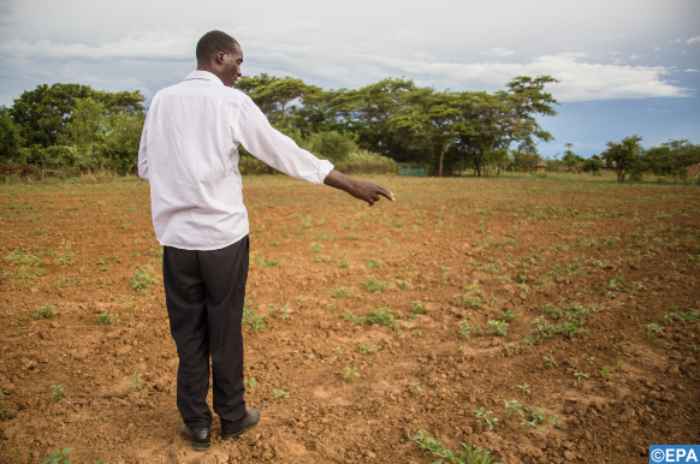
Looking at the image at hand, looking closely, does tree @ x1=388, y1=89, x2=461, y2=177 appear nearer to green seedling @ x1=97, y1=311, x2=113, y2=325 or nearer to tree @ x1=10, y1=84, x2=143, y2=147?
tree @ x1=10, y1=84, x2=143, y2=147

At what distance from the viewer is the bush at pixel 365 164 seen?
3022 cm

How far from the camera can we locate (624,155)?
86.9 feet

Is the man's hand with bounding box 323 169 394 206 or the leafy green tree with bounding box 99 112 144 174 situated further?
the leafy green tree with bounding box 99 112 144 174

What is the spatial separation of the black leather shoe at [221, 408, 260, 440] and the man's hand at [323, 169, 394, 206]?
136cm

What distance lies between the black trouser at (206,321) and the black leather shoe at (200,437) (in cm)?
3

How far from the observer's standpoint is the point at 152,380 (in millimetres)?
3092

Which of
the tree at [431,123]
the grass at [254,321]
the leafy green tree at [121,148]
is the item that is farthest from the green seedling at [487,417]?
the tree at [431,123]

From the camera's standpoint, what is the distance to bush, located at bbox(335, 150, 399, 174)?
30219 millimetres

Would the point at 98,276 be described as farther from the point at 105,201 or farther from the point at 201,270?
the point at 105,201

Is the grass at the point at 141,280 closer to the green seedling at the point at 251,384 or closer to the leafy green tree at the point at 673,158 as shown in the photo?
the green seedling at the point at 251,384

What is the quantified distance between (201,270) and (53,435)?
1375mm

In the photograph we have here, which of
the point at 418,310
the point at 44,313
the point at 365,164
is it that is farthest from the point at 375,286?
the point at 365,164

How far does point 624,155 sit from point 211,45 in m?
29.8

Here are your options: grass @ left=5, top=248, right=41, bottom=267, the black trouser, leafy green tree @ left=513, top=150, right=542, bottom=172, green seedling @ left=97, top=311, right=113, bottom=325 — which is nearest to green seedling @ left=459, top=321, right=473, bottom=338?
the black trouser
